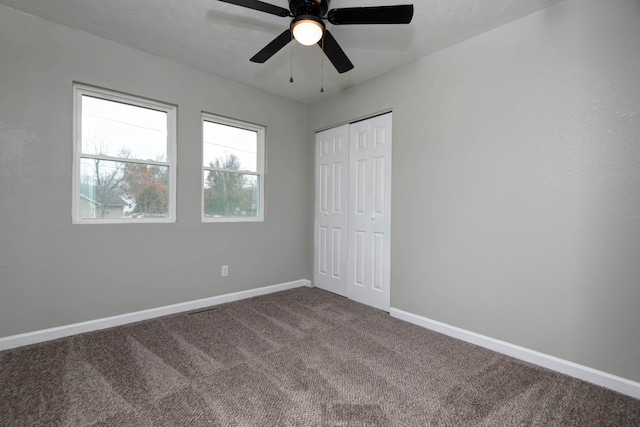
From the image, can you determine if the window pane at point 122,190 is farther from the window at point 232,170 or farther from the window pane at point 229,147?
the window pane at point 229,147

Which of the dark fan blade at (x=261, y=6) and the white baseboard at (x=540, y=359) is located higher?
the dark fan blade at (x=261, y=6)

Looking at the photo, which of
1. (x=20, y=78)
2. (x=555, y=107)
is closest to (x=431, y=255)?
(x=555, y=107)

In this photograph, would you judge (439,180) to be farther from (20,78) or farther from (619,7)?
(20,78)

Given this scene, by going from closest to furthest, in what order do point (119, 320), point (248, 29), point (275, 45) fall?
point (275, 45), point (248, 29), point (119, 320)

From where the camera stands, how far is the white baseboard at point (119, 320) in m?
2.34

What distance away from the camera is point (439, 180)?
2797mm

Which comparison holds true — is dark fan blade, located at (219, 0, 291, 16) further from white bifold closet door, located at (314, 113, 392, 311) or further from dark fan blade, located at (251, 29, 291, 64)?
white bifold closet door, located at (314, 113, 392, 311)

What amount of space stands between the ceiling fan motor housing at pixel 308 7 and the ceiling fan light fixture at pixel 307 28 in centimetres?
5

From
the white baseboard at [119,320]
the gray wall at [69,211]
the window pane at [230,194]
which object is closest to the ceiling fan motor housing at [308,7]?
the gray wall at [69,211]

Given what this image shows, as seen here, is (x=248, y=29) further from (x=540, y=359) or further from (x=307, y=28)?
(x=540, y=359)

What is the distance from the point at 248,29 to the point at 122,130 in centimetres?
158

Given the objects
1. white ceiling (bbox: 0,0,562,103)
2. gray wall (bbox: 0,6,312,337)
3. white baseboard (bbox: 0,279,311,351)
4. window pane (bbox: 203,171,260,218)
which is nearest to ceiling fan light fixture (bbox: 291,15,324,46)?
white ceiling (bbox: 0,0,562,103)

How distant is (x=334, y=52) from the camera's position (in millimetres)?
2090

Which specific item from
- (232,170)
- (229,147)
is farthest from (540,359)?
(229,147)
